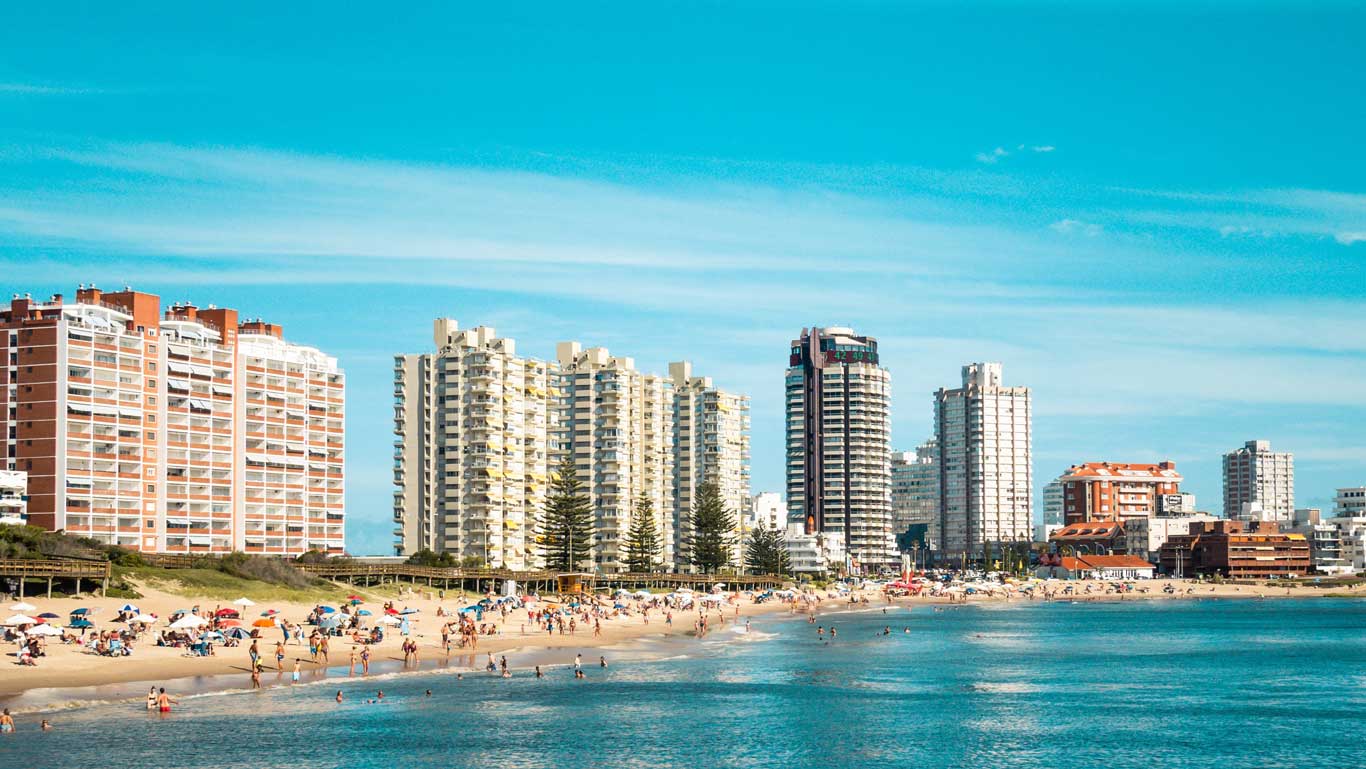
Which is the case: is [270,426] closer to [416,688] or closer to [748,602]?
[748,602]

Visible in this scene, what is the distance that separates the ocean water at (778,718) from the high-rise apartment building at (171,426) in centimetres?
6321

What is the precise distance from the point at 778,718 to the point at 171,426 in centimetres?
9956

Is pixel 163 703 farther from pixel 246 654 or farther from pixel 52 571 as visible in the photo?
pixel 52 571

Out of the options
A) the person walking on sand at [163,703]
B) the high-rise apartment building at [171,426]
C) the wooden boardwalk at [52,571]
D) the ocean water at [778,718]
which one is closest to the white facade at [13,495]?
the high-rise apartment building at [171,426]

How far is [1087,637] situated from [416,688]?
82.3 meters

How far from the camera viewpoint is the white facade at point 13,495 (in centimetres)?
13638

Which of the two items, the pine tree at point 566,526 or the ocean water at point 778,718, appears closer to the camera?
the ocean water at point 778,718

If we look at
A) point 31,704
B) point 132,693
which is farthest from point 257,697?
point 31,704

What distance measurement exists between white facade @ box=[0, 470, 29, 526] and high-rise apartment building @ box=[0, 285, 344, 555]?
402 cm

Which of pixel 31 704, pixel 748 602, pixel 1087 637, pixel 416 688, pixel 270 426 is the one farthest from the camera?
pixel 748 602

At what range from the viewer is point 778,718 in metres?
74.4

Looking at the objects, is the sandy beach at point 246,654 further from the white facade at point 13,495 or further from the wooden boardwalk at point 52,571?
the white facade at point 13,495

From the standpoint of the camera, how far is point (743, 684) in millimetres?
90000

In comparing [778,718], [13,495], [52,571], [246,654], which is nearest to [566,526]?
[13,495]
